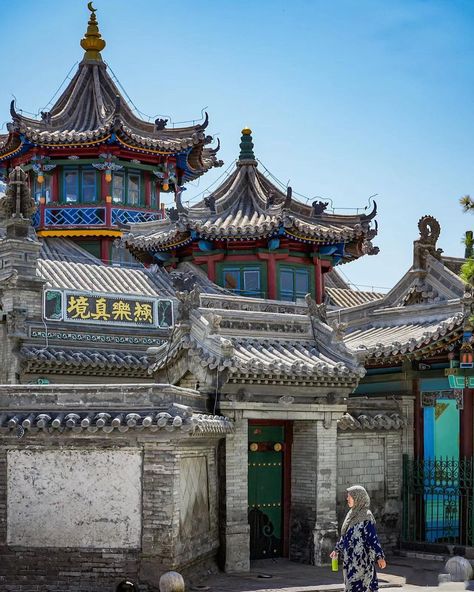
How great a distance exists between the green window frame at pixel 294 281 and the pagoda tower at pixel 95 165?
6280mm

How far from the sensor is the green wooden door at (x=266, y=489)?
21.7 meters

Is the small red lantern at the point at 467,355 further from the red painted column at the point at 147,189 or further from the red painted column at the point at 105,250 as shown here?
the red painted column at the point at 147,189

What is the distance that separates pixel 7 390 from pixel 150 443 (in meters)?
2.52

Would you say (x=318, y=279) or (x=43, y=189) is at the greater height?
(x=43, y=189)

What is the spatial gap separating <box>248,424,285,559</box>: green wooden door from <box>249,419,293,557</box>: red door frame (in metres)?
0.06

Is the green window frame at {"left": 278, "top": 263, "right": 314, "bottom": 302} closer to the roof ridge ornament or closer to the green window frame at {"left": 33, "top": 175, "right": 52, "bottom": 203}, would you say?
the roof ridge ornament

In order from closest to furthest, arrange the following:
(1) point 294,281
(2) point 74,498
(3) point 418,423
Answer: (2) point 74,498
(3) point 418,423
(1) point 294,281

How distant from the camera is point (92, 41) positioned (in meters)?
37.8

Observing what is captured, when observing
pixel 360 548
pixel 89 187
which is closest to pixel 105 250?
pixel 89 187

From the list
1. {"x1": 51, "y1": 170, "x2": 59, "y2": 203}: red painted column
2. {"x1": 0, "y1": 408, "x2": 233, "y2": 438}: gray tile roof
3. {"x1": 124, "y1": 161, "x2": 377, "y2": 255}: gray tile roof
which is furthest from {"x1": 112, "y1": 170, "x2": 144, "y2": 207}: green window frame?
{"x1": 0, "y1": 408, "x2": 233, "y2": 438}: gray tile roof

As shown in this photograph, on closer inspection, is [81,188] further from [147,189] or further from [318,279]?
[318,279]

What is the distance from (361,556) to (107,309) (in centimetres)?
1348

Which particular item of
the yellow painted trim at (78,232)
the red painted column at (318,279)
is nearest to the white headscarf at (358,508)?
the red painted column at (318,279)

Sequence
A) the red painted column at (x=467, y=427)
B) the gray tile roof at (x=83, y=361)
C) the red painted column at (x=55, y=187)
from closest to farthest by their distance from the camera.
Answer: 1. the red painted column at (x=467, y=427)
2. the gray tile roof at (x=83, y=361)
3. the red painted column at (x=55, y=187)
